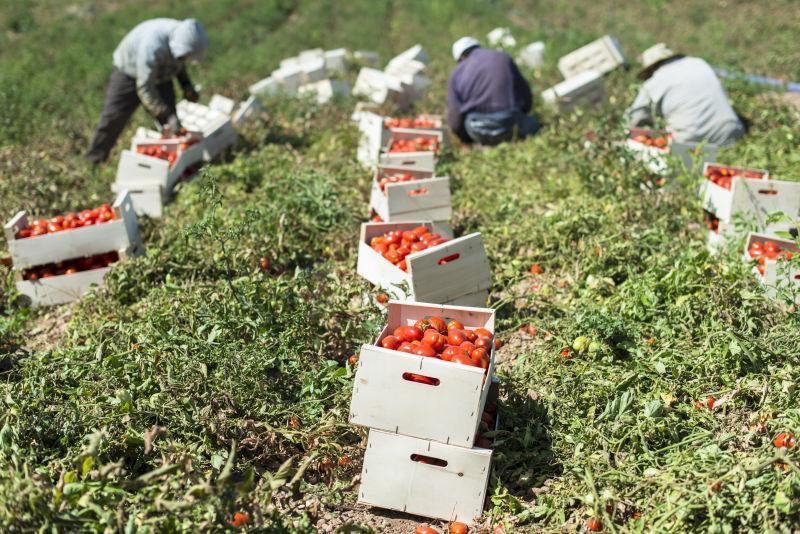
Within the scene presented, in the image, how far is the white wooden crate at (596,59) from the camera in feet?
37.5

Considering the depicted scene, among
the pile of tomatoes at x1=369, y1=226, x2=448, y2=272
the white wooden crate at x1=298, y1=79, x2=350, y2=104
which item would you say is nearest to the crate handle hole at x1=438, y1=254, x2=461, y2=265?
the pile of tomatoes at x1=369, y1=226, x2=448, y2=272

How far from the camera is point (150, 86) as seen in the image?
8461mm

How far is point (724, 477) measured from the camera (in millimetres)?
3340

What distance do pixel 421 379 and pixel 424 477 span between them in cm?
55

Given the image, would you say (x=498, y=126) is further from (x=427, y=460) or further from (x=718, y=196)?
(x=427, y=460)

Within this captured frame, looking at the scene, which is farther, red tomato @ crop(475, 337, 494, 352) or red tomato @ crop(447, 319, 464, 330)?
red tomato @ crop(447, 319, 464, 330)

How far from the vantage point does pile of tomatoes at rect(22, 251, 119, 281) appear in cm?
618

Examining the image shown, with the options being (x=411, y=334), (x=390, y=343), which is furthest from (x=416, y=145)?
(x=390, y=343)

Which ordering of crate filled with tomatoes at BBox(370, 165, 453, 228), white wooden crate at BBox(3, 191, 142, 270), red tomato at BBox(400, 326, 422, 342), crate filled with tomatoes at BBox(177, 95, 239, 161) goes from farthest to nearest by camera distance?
crate filled with tomatoes at BBox(177, 95, 239, 161) → crate filled with tomatoes at BBox(370, 165, 453, 228) → white wooden crate at BBox(3, 191, 142, 270) → red tomato at BBox(400, 326, 422, 342)

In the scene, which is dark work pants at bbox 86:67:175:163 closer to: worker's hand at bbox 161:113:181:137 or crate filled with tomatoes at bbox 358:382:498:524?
worker's hand at bbox 161:113:181:137

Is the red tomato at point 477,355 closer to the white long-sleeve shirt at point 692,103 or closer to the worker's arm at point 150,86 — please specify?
the white long-sleeve shirt at point 692,103

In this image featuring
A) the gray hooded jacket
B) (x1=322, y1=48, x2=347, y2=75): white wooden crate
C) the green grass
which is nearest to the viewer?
the green grass

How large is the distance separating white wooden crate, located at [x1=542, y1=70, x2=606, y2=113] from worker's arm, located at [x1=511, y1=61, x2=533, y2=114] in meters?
0.85

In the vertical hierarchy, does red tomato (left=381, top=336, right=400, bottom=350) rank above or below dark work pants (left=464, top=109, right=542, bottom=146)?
above
